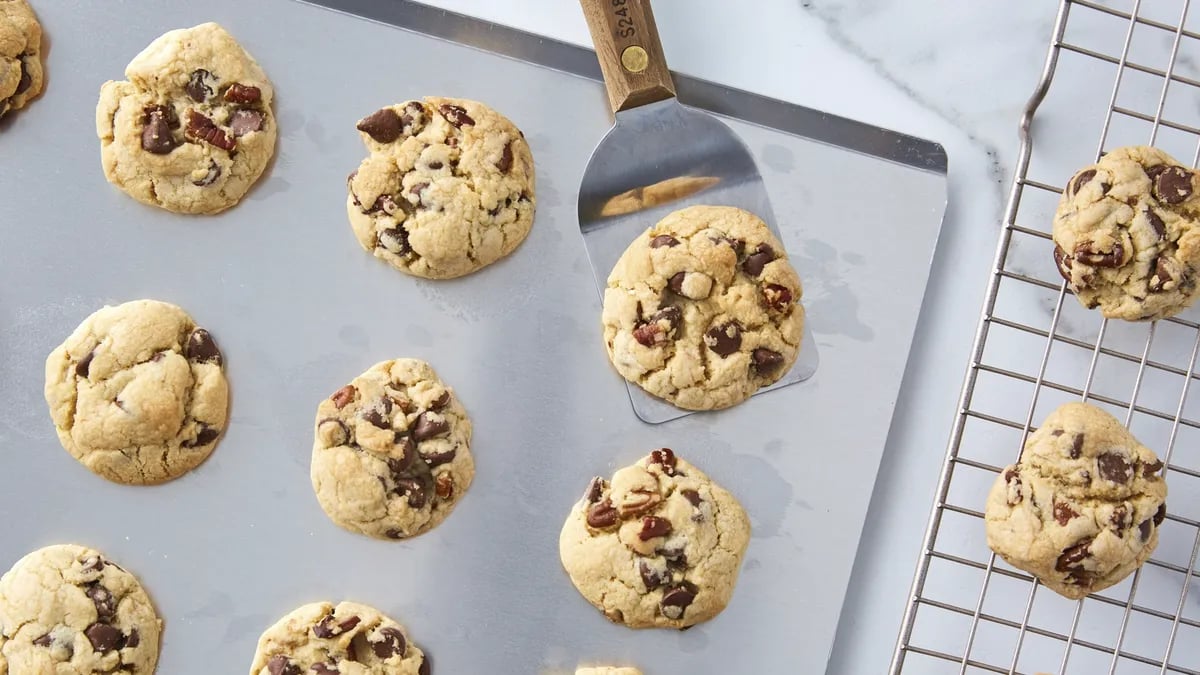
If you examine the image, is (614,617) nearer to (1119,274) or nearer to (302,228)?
(302,228)

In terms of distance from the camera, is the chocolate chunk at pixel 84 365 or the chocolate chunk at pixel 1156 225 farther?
the chocolate chunk at pixel 84 365

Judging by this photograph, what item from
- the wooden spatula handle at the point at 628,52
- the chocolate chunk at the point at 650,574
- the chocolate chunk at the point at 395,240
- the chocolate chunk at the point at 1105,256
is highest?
the wooden spatula handle at the point at 628,52

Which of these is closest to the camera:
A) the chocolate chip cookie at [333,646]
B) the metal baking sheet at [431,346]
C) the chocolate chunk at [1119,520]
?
the chocolate chunk at [1119,520]

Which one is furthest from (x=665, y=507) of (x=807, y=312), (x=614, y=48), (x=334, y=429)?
(x=614, y=48)

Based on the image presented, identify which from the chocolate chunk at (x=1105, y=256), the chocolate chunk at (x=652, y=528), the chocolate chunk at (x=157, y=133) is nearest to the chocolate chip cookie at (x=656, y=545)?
the chocolate chunk at (x=652, y=528)

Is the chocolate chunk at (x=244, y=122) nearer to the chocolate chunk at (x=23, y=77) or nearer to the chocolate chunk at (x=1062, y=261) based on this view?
the chocolate chunk at (x=23, y=77)

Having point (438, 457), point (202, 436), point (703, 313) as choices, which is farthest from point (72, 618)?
point (703, 313)
